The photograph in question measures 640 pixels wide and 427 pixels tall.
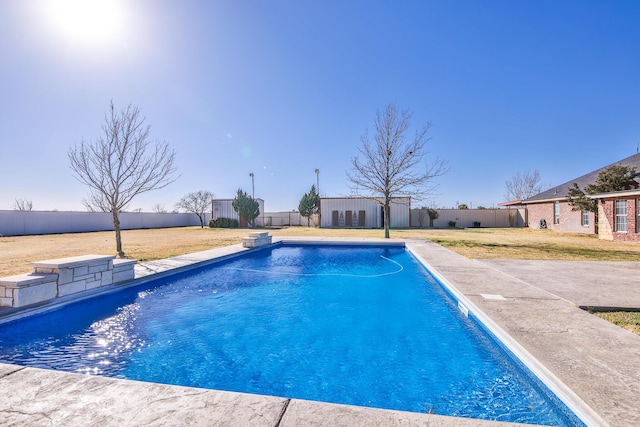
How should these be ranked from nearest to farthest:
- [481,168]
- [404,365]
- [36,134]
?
1. [404,365]
2. [36,134]
3. [481,168]

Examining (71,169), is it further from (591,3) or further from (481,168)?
(481,168)

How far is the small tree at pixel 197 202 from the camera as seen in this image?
34594 millimetres

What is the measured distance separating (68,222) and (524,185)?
5326 centimetres

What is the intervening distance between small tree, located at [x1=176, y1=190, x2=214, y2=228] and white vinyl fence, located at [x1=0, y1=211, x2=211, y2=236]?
227cm

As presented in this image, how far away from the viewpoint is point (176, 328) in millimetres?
3996

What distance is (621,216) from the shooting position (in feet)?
44.5

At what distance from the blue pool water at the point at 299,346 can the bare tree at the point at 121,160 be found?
611cm

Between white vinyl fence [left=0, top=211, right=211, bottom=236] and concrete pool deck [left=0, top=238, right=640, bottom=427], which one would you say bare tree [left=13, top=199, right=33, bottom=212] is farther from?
concrete pool deck [left=0, top=238, right=640, bottom=427]

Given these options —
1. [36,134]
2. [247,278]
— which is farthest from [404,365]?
[36,134]

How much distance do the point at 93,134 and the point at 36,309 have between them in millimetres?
8744

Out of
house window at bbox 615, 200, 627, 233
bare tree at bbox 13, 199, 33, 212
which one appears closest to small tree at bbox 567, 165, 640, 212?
house window at bbox 615, 200, 627, 233

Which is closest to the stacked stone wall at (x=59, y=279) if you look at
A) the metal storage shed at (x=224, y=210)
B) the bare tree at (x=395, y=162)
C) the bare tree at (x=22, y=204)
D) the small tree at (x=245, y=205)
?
the bare tree at (x=395, y=162)

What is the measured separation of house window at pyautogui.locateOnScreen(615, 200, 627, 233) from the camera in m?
13.4

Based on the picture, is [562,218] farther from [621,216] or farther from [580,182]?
[621,216]
